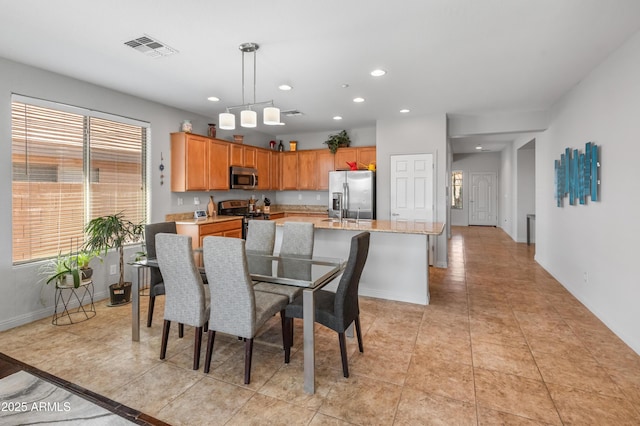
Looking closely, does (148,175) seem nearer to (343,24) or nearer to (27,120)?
(27,120)

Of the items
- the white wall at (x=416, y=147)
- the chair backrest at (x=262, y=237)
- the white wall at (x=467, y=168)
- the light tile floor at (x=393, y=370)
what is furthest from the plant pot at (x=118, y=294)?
the white wall at (x=467, y=168)

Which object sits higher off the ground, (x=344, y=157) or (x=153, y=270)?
(x=344, y=157)

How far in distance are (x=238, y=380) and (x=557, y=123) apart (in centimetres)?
532

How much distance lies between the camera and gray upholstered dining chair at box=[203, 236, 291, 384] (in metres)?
2.19

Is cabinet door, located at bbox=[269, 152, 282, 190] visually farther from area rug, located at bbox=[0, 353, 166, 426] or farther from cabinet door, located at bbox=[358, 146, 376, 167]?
area rug, located at bbox=[0, 353, 166, 426]

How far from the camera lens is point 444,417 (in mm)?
1932

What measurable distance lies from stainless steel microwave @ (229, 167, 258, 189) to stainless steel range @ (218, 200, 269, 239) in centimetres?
47

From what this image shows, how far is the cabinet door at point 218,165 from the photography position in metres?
5.27

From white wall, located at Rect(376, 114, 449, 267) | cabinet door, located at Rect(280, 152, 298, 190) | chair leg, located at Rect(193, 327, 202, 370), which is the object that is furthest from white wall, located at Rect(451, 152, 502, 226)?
chair leg, located at Rect(193, 327, 202, 370)

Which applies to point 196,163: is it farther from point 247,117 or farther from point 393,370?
point 393,370

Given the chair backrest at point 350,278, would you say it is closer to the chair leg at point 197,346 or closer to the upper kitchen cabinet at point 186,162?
the chair leg at point 197,346

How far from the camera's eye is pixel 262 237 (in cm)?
329

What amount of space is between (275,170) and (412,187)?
2945mm

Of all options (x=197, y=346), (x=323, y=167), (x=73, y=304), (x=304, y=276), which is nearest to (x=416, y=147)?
(x=323, y=167)
